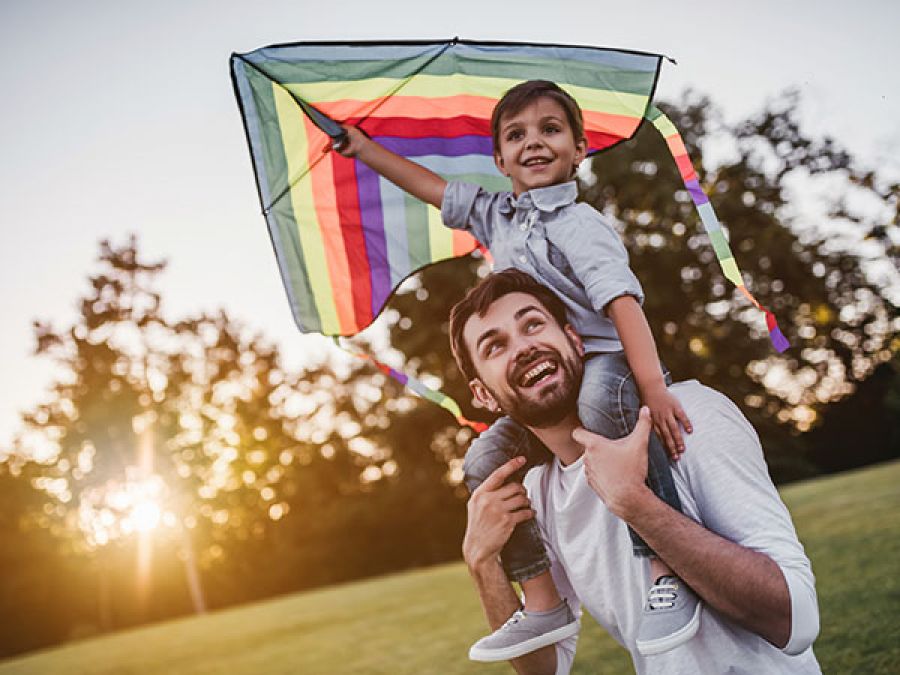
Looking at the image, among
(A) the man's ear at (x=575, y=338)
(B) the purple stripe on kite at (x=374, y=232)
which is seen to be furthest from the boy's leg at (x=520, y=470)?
(B) the purple stripe on kite at (x=374, y=232)

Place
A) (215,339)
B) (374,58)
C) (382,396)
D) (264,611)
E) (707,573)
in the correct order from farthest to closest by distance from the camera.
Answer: (382,396)
(215,339)
(264,611)
(374,58)
(707,573)

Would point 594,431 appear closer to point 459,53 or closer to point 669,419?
point 669,419

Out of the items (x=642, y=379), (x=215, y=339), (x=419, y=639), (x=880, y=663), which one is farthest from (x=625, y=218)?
(x=642, y=379)

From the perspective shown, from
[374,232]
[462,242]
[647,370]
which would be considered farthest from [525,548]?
[374,232]

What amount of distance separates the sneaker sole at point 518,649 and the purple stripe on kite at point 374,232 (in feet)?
4.45

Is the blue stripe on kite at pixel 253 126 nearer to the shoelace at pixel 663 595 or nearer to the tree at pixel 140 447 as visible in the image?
the shoelace at pixel 663 595

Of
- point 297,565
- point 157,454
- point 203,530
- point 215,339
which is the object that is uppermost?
point 215,339

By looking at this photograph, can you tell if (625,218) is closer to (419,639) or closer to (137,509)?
(137,509)

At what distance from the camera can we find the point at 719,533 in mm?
2000

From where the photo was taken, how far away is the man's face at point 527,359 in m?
2.21

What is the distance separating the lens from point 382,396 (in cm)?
2470

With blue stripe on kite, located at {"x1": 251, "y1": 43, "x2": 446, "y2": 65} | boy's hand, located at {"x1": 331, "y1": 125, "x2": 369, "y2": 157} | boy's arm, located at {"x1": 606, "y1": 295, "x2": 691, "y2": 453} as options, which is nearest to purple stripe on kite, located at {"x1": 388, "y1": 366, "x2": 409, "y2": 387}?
boy's hand, located at {"x1": 331, "y1": 125, "x2": 369, "y2": 157}

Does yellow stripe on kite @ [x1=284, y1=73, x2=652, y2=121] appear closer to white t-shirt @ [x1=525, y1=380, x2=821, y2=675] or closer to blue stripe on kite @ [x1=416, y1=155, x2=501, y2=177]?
blue stripe on kite @ [x1=416, y1=155, x2=501, y2=177]

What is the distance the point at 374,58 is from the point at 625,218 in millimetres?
19198
